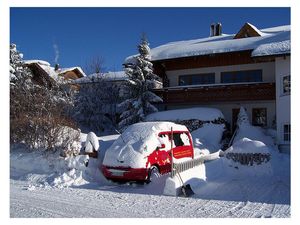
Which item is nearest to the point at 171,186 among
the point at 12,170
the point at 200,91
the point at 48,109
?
the point at 12,170

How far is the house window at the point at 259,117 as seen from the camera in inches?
846

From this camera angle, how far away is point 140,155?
1053 cm

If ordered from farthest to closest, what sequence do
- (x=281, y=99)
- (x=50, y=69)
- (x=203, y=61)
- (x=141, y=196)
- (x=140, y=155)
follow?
(x=50, y=69), (x=203, y=61), (x=281, y=99), (x=140, y=155), (x=141, y=196)

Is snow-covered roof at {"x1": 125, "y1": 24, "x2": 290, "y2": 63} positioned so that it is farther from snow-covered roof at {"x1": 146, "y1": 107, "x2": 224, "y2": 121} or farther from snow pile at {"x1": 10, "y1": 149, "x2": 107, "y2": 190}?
snow pile at {"x1": 10, "y1": 149, "x2": 107, "y2": 190}

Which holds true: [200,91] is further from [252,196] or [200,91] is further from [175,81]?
[252,196]

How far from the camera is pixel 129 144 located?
11.2m

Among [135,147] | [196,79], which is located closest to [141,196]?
[135,147]

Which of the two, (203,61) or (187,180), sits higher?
(203,61)

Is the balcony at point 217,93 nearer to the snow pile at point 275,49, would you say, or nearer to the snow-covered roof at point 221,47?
the snow-covered roof at point 221,47

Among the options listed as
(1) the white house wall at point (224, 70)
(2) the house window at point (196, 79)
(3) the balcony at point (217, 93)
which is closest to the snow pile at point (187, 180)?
(3) the balcony at point (217, 93)

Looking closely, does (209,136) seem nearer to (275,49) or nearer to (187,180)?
(275,49)

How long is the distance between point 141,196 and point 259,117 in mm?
14574

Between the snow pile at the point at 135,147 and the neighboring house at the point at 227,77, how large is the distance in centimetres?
938

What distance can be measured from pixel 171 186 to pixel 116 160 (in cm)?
226
